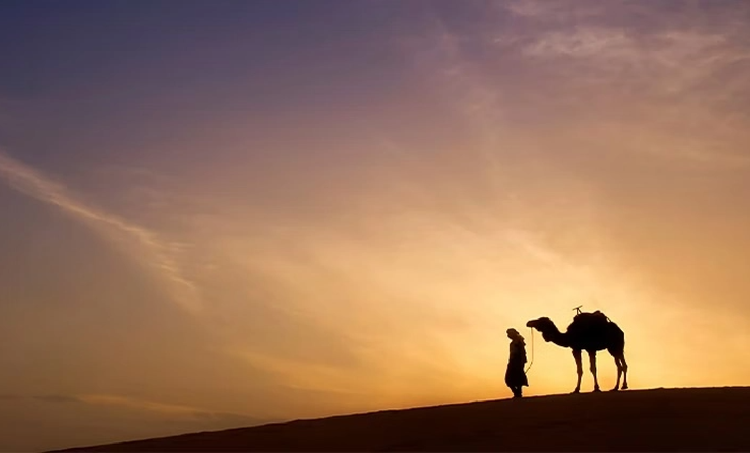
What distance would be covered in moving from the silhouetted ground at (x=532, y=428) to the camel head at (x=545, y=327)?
324cm

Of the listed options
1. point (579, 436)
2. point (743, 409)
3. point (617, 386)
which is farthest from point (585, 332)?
point (579, 436)

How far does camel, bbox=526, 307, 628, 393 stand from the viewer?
90.5ft

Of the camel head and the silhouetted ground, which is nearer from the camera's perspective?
the silhouetted ground

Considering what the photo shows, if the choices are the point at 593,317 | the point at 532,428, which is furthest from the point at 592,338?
the point at 532,428

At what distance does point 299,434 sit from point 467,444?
435 cm

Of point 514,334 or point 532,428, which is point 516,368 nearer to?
point 514,334

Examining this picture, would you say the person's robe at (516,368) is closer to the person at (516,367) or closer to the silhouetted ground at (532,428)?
the person at (516,367)

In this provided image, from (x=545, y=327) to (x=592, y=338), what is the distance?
4.42 ft

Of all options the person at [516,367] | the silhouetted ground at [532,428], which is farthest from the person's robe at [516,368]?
the silhouetted ground at [532,428]

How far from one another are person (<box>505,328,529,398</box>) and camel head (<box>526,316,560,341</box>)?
74 centimetres

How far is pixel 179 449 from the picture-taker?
71.2ft

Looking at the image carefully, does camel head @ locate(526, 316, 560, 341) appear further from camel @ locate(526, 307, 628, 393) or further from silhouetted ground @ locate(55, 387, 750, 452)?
silhouetted ground @ locate(55, 387, 750, 452)

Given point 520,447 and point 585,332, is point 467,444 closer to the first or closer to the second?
point 520,447

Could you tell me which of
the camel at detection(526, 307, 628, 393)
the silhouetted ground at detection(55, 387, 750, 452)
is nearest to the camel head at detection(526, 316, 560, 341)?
the camel at detection(526, 307, 628, 393)
